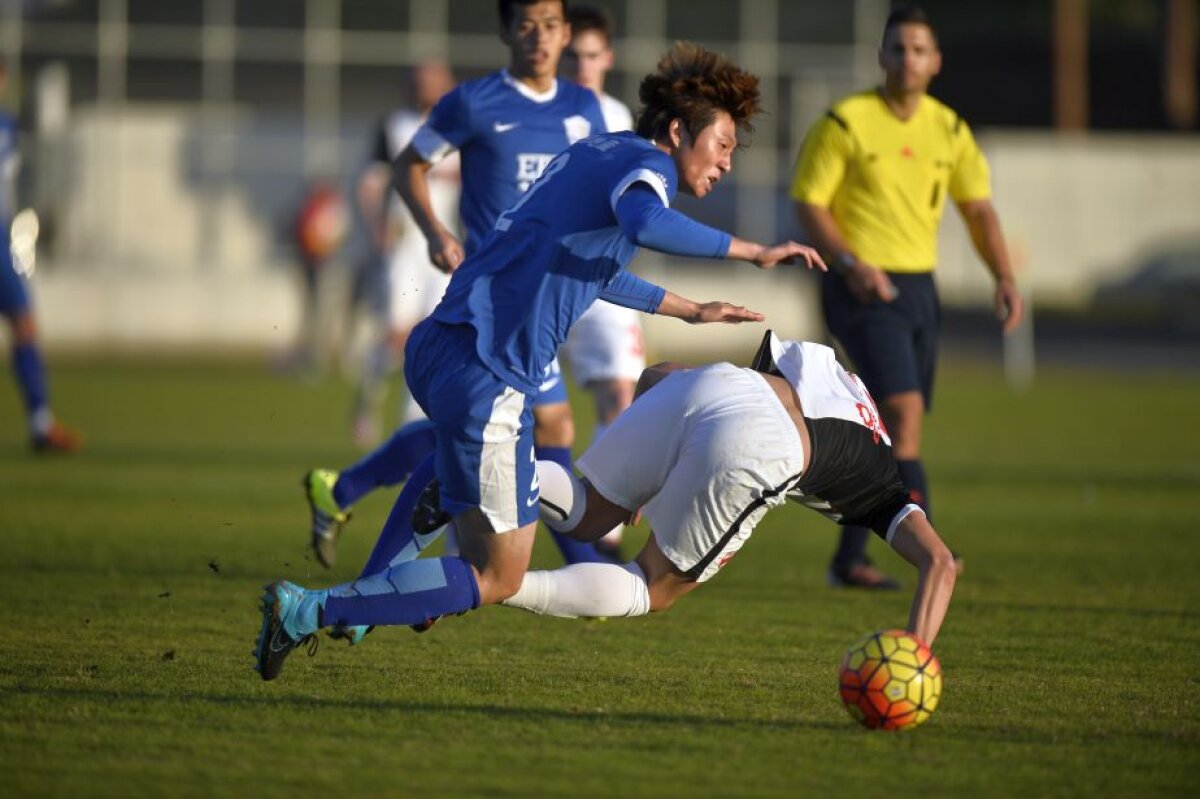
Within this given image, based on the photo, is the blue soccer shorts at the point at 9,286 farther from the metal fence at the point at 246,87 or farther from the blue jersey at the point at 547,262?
the metal fence at the point at 246,87

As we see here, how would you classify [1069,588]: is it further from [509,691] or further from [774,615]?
[509,691]

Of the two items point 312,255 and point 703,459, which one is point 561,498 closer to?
point 703,459

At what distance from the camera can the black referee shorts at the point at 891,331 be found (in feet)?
26.0

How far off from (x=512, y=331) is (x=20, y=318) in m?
8.36

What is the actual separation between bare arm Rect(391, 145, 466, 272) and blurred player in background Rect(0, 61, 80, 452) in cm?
594

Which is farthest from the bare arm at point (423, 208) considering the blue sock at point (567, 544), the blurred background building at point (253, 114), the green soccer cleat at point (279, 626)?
the blurred background building at point (253, 114)

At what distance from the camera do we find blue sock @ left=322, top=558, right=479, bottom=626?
5398mm

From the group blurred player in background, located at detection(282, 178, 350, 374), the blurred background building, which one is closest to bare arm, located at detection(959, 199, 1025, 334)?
blurred player in background, located at detection(282, 178, 350, 374)

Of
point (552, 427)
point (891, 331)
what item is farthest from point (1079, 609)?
point (552, 427)

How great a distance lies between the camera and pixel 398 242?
13.4 meters

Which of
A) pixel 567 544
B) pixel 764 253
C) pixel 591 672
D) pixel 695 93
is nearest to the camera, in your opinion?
pixel 764 253

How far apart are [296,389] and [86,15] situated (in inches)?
453

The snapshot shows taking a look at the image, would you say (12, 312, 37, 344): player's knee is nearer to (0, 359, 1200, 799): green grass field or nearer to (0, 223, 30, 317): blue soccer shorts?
(0, 223, 30, 317): blue soccer shorts

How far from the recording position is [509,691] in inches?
225
